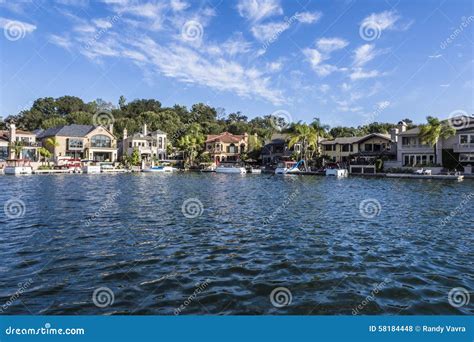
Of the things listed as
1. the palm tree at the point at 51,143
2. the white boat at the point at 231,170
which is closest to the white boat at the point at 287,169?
the white boat at the point at 231,170

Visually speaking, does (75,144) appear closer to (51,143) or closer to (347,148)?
(51,143)

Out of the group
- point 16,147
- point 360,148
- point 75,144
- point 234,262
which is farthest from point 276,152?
point 234,262

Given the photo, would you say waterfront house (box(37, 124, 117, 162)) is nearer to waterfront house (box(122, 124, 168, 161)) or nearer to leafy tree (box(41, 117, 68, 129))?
waterfront house (box(122, 124, 168, 161))

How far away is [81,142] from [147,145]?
15782 millimetres

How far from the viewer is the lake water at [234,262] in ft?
26.8

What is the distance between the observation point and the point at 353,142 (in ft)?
236

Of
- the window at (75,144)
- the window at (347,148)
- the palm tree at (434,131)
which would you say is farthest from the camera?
the window at (75,144)

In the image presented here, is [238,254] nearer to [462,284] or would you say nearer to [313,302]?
[313,302]

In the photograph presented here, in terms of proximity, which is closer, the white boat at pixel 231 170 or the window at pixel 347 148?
the white boat at pixel 231 170

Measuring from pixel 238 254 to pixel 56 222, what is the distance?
10138 mm

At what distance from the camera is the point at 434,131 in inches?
2237

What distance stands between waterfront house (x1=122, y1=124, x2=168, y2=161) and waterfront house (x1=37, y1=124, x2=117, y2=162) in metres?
3.66

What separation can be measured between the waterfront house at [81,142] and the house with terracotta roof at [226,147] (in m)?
25.4

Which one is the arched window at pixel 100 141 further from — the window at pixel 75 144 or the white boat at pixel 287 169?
the white boat at pixel 287 169
